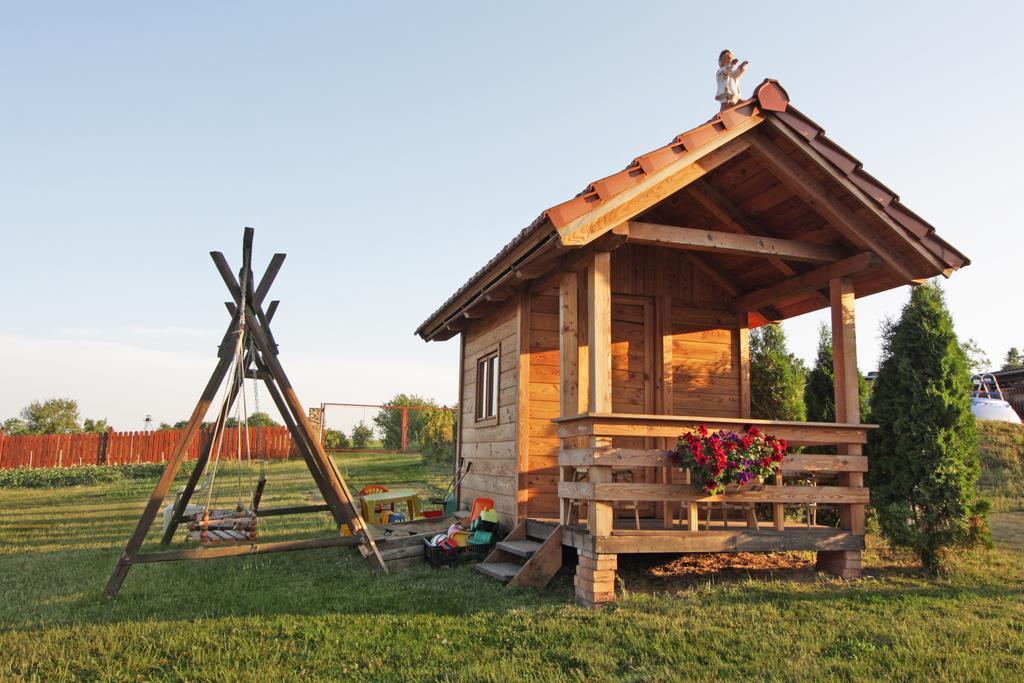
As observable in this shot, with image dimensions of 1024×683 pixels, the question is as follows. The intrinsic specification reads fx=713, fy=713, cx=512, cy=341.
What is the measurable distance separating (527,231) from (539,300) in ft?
6.29

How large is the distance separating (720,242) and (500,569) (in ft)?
13.0

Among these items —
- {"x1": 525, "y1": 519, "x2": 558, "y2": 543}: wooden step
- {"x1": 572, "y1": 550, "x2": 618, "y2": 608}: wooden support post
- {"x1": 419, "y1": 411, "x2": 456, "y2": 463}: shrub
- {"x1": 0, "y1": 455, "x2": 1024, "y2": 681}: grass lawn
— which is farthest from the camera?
{"x1": 419, "y1": 411, "x2": 456, "y2": 463}: shrub

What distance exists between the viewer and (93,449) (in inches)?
1022

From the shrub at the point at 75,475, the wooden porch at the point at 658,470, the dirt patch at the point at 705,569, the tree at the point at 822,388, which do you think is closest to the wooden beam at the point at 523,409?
the wooden porch at the point at 658,470

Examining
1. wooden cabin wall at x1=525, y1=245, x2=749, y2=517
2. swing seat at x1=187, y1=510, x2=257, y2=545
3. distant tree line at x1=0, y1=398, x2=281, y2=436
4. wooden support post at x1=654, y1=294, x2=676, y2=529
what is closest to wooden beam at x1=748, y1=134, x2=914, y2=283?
wooden cabin wall at x1=525, y1=245, x2=749, y2=517

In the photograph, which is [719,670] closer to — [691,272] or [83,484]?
[691,272]

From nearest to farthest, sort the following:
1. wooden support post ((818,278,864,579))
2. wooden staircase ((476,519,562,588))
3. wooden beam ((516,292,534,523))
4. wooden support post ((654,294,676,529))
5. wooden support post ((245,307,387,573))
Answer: wooden staircase ((476,519,562,588)) < wooden support post ((818,278,864,579)) < wooden support post ((245,307,387,573)) < wooden beam ((516,292,534,523)) < wooden support post ((654,294,676,529))

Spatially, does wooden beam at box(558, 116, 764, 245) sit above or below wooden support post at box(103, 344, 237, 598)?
above

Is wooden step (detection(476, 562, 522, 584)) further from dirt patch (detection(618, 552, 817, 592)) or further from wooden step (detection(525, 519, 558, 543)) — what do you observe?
dirt patch (detection(618, 552, 817, 592))

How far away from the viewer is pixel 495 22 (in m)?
9.36

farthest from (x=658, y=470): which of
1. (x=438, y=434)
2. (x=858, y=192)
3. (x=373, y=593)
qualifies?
(x=438, y=434)

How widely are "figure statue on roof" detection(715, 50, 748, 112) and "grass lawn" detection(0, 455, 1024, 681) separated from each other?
15.5 feet

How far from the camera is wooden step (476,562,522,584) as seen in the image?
6.91m

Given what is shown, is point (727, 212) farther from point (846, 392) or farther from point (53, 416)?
Result: point (53, 416)
